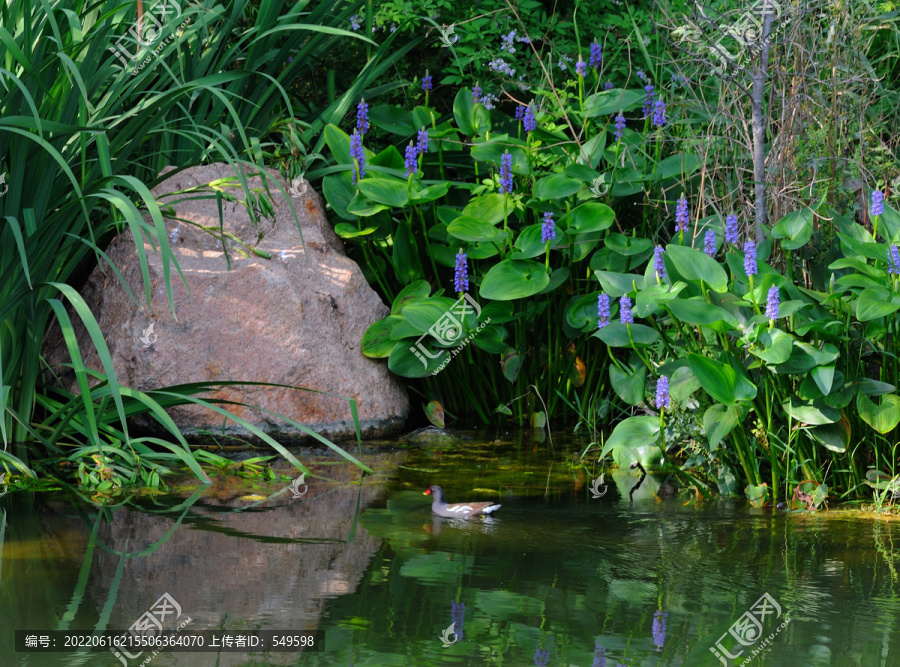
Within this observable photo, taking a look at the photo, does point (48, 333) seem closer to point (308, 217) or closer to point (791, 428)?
point (308, 217)

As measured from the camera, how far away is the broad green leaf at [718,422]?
3.39 metres

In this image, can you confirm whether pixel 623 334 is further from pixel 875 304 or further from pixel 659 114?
pixel 659 114

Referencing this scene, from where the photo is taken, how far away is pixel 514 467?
4.18 m

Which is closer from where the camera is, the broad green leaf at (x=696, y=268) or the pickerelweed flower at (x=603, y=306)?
the broad green leaf at (x=696, y=268)

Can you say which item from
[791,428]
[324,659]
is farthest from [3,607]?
[791,428]

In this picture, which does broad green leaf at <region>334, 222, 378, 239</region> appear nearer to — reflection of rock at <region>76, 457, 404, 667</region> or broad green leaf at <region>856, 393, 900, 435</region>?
reflection of rock at <region>76, 457, 404, 667</region>

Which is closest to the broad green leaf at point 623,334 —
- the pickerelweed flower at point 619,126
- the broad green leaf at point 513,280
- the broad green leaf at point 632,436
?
the broad green leaf at point 632,436

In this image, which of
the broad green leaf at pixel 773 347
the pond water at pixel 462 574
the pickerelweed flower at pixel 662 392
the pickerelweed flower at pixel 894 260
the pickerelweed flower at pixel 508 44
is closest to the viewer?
the pond water at pixel 462 574

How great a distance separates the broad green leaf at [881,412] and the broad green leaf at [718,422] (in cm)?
43

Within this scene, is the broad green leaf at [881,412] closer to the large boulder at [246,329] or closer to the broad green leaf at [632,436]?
the broad green leaf at [632,436]

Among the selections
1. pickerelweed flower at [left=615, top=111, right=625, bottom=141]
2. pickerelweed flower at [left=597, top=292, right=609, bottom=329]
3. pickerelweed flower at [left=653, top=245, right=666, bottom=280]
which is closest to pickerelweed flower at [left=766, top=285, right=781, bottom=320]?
pickerelweed flower at [left=653, top=245, right=666, bottom=280]

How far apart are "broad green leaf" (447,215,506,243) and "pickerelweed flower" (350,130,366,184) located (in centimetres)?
63

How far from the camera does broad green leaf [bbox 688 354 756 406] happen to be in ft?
11.0

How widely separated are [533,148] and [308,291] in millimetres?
1287
